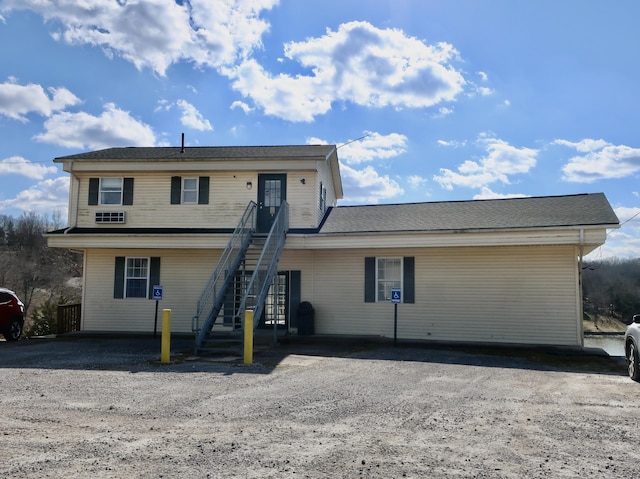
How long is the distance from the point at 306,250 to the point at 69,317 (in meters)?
8.68

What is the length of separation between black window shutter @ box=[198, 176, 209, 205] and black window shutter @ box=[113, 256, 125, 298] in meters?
3.38

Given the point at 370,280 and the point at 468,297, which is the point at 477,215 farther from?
the point at 370,280

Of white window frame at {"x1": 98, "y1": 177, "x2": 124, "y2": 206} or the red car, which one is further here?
white window frame at {"x1": 98, "y1": 177, "x2": 124, "y2": 206}

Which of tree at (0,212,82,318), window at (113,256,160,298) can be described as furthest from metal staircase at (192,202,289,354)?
tree at (0,212,82,318)

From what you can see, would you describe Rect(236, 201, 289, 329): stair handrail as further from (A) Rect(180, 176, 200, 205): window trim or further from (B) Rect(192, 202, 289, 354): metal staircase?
(A) Rect(180, 176, 200, 205): window trim

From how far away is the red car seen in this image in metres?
16.1

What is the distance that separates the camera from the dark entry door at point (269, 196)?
1692 cm

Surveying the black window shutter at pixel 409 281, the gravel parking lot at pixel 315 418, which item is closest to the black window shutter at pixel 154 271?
the gravel parking lot at pixel 315 418

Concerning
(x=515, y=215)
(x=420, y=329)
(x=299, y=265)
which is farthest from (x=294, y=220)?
(x=515, y=215)

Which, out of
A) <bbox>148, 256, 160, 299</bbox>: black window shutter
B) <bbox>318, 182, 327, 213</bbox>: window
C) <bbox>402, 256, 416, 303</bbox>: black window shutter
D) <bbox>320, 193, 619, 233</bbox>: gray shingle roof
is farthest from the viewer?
<bbox>318, 182, 327, 213</bbox>: window

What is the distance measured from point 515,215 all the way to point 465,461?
12358mm

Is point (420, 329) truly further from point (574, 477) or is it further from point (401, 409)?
point (574, 477)

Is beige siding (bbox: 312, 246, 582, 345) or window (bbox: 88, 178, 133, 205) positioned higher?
window (bbox: 88, 178, 133, 205)

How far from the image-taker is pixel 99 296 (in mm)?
17594
